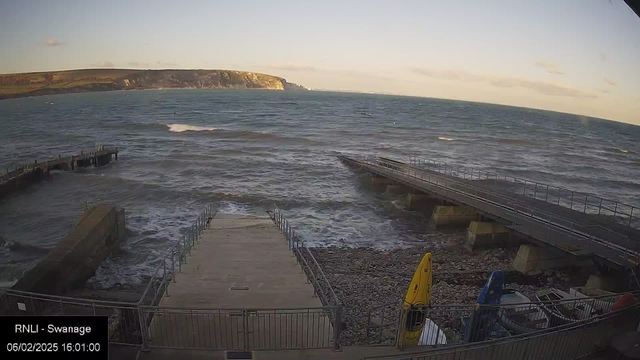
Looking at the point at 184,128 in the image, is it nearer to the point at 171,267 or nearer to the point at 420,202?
the point at 420,202

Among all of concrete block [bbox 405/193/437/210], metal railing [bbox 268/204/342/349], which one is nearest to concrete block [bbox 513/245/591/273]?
metal railing [bbox 268/204/342/349]

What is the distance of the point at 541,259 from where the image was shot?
53.3 ft

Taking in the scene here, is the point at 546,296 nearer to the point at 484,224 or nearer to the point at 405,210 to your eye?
the point at 484,224

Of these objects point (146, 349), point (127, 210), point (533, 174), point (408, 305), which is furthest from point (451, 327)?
point (533, 174)

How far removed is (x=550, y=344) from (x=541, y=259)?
35.0 ft

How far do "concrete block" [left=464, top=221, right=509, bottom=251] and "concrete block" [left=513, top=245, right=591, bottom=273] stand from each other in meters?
2.90

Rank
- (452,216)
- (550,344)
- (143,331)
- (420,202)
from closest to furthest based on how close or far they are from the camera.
A: (143,331) → (550,344) → (452,216) → (420,202)

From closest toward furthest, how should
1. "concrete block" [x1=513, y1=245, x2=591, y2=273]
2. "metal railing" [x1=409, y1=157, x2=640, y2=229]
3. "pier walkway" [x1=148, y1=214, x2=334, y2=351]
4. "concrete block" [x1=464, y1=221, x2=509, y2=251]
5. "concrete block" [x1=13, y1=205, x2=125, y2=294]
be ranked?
"pier walkway" [x1=148, y1=214, x2=334, y2=351] < "concrete block" [x1=13, y1=205, x2=125, y2=294] < "concrete block" [x1=513, y1=245, x2=591, y2=273] < "concrete block" [x1=464, y1=221, x2=509, y2=251] < "metal railing" [x1=409, y1=157, x2=640, y2=229]

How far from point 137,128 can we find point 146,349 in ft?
230

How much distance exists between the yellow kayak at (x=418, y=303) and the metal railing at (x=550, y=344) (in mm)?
289

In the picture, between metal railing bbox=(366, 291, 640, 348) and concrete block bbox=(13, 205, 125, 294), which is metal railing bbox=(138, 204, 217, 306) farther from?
metal railing bbox=(366, 291, 640, 348)

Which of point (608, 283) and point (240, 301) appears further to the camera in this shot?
point (608, 283)

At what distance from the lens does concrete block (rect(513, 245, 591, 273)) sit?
16.1 m

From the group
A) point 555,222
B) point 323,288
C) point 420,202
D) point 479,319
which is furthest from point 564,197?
point 479,319
